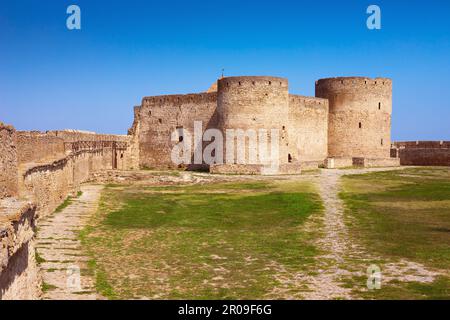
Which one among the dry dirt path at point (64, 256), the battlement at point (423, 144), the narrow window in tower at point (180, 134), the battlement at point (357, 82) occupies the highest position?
the battlement at point (357, 82)

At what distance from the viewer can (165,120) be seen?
120 feet

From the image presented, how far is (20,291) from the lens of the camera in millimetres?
6543

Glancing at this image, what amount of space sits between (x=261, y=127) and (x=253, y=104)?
1.43 metres

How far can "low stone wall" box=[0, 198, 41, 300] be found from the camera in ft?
19.2

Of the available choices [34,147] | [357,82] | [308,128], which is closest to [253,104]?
[308,128]

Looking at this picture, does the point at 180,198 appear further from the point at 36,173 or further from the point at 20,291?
the point at 20,291

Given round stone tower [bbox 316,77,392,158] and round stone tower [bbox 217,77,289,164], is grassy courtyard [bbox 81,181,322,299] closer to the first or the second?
round stone tower [bbox 217,77,289,164]

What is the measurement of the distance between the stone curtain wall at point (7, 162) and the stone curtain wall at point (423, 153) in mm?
37447

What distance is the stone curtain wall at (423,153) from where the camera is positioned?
4088 cm

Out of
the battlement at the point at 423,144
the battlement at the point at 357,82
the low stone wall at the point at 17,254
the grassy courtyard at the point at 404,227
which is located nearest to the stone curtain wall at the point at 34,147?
the low stone wall at the point at 17,254

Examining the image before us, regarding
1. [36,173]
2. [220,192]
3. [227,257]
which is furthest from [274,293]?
[220,192]

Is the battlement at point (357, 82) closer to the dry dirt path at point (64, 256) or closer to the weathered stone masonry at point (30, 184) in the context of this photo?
the weathered stone masonry at point (30, 184)

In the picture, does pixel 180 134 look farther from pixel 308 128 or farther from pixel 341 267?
pixel 341 267

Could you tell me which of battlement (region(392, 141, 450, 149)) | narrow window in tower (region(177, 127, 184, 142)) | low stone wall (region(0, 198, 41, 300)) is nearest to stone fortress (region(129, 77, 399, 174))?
narrow window in tower (region(177, 127, 184, 142))
